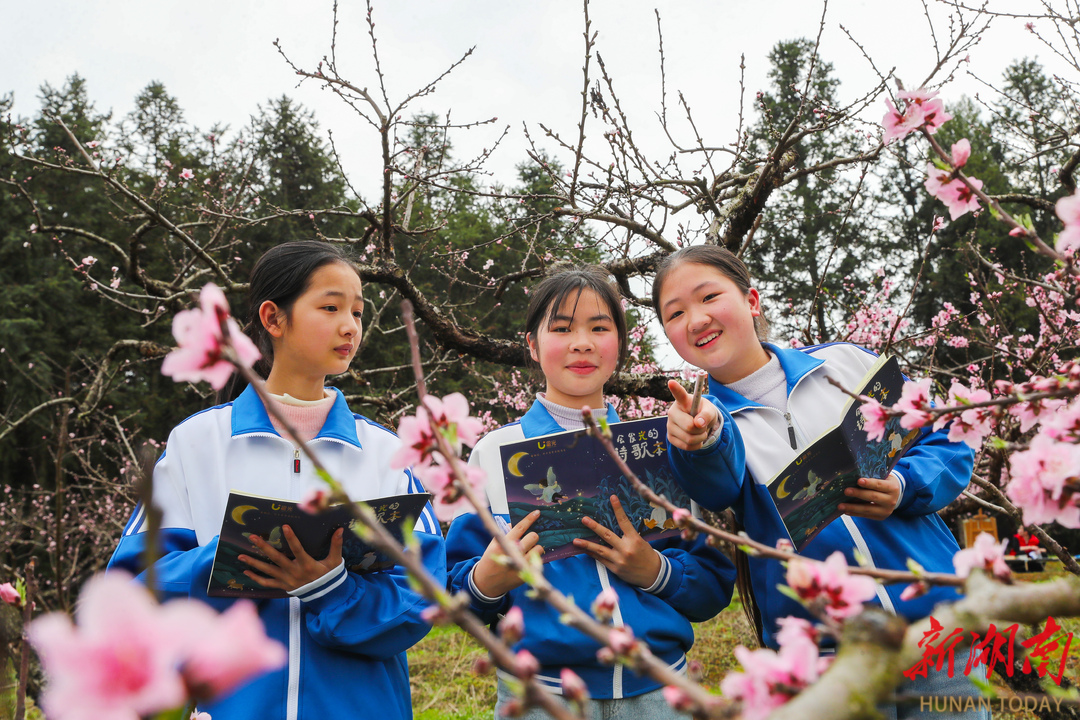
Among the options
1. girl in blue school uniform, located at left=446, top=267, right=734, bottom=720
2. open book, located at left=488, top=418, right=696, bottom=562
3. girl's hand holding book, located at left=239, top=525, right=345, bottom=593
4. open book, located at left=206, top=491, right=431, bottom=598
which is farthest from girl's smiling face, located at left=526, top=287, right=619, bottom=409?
girl's hand holding book, located at left=239, top=525, right=345, bottom=593

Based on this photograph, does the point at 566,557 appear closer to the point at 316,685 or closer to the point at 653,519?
the point at 653,519

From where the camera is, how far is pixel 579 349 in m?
1.89

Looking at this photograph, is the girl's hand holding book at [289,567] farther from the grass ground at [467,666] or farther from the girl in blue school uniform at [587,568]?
the grass ground at [467,666]

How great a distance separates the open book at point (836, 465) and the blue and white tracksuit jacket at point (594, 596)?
42 centimetres

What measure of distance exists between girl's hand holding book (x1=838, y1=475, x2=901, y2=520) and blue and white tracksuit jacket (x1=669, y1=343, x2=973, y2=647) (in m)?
0.12

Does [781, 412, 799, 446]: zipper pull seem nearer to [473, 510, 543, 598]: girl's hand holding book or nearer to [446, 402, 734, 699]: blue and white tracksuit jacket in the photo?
[446, 402, 734, 699]: blue and white tracksuit jacket

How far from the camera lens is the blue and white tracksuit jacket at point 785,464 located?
1.59 metres

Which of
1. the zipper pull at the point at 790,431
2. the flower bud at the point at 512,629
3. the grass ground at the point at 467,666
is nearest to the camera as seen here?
the flower bud at the point at 512,629

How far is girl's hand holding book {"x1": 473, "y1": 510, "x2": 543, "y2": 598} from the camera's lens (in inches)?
59.3

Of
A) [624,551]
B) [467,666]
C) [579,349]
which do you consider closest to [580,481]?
[624,551]

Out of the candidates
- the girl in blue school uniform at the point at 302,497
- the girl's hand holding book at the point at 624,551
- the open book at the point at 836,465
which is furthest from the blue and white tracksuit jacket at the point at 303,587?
the open book at the point at 836,465

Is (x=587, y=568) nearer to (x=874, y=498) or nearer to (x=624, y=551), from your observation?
(x=624, y=551)

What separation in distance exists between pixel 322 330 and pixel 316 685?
88 centimetres

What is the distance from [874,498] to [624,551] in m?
0.61
